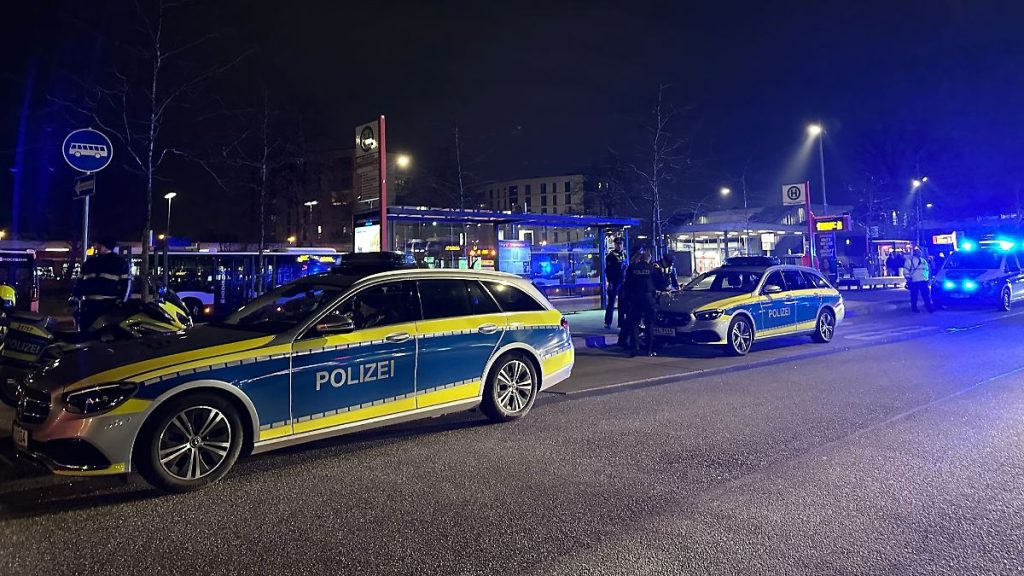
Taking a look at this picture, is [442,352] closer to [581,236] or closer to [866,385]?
[866,385]

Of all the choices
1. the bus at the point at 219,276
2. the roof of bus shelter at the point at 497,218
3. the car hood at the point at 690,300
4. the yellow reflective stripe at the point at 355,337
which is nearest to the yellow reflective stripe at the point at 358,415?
the yellow reflective stripe at the point at 355,337

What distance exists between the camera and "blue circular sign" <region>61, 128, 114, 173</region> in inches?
385

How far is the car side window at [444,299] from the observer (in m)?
5.86

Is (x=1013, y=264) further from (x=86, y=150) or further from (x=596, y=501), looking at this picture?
(x=86, y=150)

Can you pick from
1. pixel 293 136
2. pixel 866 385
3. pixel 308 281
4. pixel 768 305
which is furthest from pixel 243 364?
pixel 293 136

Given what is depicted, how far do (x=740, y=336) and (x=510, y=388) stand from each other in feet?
20.4

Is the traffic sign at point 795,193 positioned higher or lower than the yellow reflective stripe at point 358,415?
higher

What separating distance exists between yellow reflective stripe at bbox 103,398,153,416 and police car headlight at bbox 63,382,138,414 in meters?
0.02

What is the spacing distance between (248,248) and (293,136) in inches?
285

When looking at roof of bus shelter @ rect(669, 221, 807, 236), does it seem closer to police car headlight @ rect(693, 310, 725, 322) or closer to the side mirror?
police car headlight @ rect(693, 310, 725, 322)

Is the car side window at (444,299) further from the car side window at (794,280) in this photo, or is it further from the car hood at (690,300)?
the car side window at (794,280)

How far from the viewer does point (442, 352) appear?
227 inches

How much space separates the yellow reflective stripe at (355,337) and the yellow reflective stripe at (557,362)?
5.62 feet

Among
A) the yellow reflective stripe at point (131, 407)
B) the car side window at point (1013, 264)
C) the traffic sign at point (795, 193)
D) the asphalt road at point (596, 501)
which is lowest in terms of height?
the asphalt road at point (596, 501)
